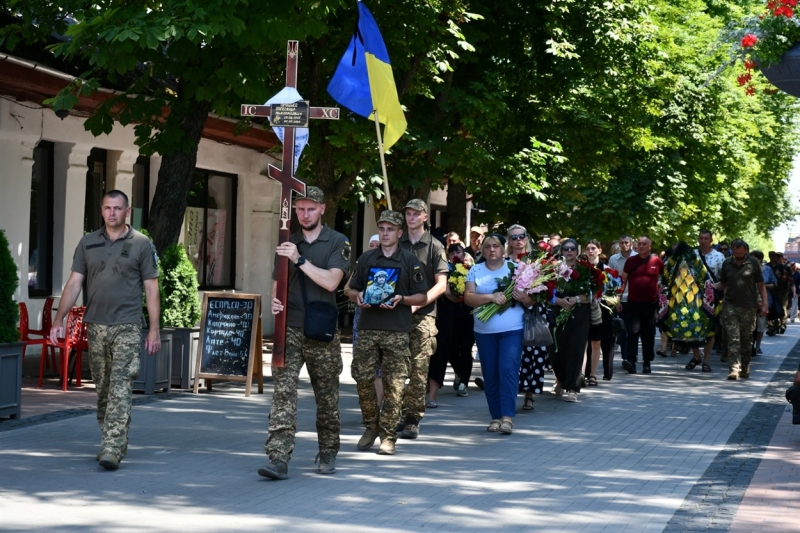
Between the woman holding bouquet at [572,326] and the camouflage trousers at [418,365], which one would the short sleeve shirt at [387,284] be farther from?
the woman holding bouquet at [572,326]

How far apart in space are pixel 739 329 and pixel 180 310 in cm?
795

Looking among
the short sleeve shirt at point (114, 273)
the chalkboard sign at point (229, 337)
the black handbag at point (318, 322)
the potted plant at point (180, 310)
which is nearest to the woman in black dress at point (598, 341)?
the chalkboard sign at point (229, 337)

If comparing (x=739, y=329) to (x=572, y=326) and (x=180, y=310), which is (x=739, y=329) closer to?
(x=572, y=326)

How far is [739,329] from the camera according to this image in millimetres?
17828

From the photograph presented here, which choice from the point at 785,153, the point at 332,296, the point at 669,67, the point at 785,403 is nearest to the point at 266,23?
the point at 332,296

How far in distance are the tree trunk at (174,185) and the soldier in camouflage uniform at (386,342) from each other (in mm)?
4786

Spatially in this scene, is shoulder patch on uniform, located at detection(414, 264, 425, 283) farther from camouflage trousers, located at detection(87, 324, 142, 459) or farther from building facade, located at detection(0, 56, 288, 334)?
building facade, located at detection(0, 56, 288, 334)

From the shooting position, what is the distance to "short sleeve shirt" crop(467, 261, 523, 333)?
37.1 feet

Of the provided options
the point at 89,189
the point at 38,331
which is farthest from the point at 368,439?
the point at 89,189

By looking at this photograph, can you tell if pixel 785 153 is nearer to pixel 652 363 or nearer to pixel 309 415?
pixel 652 363

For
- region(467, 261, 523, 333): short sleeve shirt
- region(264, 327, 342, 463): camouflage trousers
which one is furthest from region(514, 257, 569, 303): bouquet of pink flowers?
region(264, 327, 342, 463): camouflage trousers

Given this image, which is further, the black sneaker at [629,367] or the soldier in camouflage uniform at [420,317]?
the black sneaker at [629,367]

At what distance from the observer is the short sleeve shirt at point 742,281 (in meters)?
17.7

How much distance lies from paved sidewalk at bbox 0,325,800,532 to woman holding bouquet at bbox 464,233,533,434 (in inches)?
10.8
